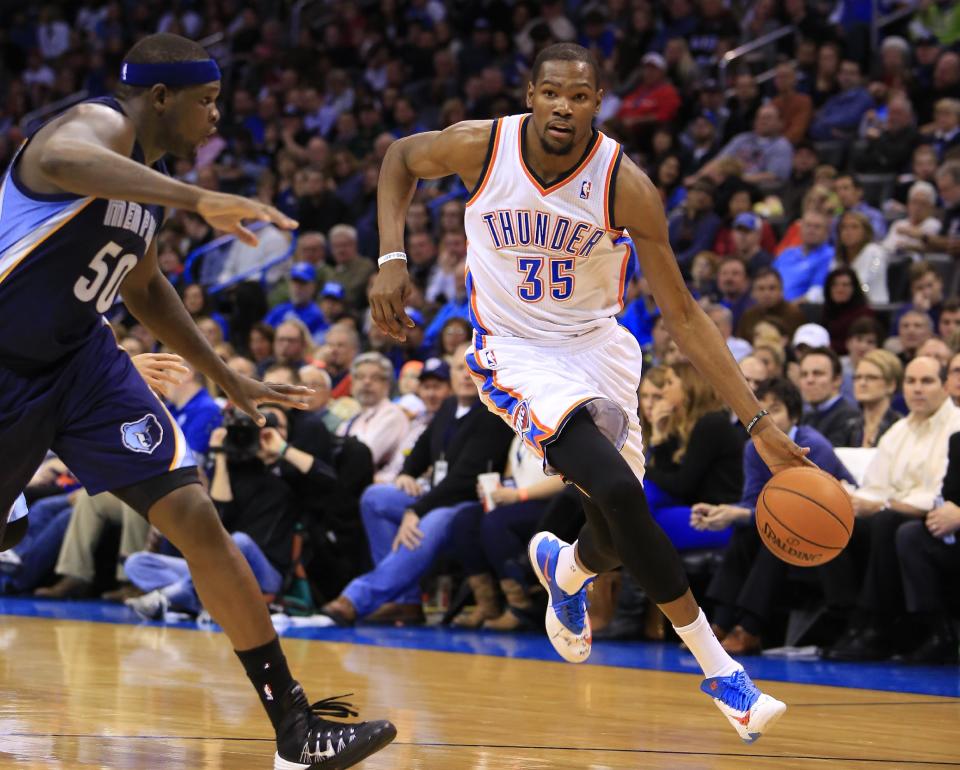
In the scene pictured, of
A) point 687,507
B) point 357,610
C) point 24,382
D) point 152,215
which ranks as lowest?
point 357,610

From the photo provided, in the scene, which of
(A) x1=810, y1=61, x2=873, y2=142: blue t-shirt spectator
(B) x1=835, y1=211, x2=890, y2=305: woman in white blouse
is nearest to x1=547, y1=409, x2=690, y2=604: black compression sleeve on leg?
(B) x1=835, y1=211, x2=890, y2=305: woman in white blouse

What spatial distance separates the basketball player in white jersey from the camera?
4664 millimetres

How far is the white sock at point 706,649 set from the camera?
4.54 meters

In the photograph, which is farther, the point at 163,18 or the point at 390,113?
the point at 163,18

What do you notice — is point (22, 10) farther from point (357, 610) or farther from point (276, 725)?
point (276, 725)

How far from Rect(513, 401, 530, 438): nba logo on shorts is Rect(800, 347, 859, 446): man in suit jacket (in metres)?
3.99

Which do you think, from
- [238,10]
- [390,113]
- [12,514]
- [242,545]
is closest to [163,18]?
[238,10]

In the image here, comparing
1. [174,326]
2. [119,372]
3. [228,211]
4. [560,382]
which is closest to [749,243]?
[560,382]

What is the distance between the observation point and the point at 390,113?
17094 millimetres

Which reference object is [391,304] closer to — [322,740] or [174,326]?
[174,326]

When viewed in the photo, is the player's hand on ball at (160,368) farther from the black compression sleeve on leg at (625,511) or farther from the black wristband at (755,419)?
the black wristband at (755,419)

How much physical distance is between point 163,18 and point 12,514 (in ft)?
60.0

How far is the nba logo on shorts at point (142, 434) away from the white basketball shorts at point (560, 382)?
1229 millimetres

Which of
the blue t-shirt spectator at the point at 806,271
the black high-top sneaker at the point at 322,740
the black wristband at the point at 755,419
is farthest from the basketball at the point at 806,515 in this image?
the blue t-shirt spectator at the point at 806,271
